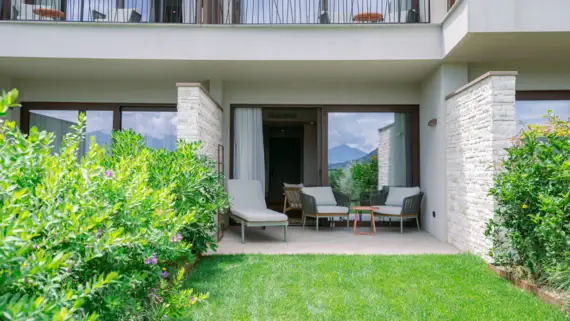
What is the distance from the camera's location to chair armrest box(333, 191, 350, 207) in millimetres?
8891

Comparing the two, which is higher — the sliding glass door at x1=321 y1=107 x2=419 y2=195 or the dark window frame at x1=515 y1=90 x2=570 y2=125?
the dark window frame at x1=515 y1=90 x2=570 y2=125

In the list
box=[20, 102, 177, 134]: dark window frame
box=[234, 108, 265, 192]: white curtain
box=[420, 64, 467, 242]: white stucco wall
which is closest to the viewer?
box=[420, 64, 467, 242]: white stucco wall

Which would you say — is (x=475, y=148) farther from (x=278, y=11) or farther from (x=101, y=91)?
(x=101, y=91)

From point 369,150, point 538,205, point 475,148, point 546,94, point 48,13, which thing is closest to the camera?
point 538,205

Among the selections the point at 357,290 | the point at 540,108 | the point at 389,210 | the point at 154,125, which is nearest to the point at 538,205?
the point at 357,290

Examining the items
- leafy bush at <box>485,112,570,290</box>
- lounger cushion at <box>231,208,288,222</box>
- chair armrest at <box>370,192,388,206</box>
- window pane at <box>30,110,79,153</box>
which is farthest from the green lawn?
window pane at <box>30,110,79,153</box>

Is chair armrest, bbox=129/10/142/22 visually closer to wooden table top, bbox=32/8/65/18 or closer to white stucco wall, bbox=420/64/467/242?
wooden table top, bbox=32/8/65/18

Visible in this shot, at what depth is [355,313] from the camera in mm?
3697

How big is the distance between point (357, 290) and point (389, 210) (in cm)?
424

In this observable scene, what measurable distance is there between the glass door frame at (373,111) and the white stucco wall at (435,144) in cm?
17

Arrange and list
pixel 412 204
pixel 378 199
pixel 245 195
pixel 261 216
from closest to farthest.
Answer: pixel 261 216 < pixel 412 204 < pixel 245 195 < pixel 378 199

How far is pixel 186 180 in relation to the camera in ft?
16.0

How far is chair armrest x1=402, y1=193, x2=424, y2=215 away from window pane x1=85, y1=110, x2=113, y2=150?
612 centimetres

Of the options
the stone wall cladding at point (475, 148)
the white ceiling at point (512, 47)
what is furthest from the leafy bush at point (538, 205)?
the white ceiling at point (512, 47)
